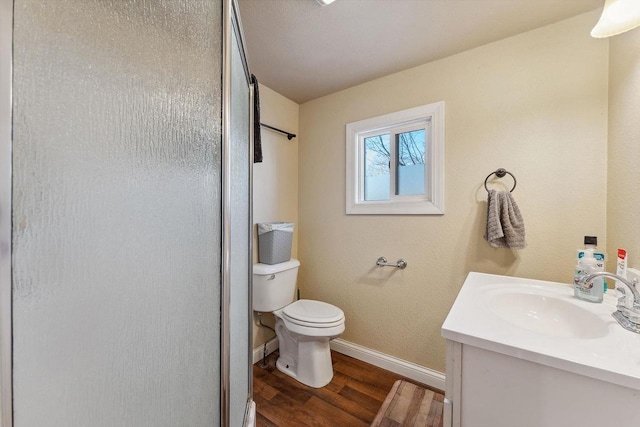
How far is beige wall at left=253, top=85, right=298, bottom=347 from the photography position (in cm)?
189

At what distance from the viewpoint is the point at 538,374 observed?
60cm

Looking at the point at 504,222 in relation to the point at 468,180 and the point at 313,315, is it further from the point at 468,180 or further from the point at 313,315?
the point at 313,315

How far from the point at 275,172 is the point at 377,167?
0.85 meters

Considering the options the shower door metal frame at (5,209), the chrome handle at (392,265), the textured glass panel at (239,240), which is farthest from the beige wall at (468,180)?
the shower door metal frame at (5,209)

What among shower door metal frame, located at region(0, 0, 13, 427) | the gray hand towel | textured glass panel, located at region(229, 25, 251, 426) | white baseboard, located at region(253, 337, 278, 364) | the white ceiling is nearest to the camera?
shower door metal frame, located at region(0, 0, 13, 427)

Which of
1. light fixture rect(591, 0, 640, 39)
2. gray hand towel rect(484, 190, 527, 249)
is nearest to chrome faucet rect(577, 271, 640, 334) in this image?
gray hand towel rect(484, 190, 527, 249)

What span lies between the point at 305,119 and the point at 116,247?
6.74ft

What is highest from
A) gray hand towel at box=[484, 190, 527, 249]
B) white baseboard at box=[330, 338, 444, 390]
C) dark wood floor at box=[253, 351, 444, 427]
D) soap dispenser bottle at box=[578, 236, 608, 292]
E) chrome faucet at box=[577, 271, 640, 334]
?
gray hand towel at box=[484, 190, 527, 249]

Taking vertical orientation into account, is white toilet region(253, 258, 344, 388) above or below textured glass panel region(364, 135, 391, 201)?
below

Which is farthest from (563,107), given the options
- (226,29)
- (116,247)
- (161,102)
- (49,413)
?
(49,413)

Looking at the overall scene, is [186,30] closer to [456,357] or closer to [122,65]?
[122,65]

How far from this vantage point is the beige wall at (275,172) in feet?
6.20

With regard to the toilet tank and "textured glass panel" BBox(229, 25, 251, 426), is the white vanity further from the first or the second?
the toilet tank

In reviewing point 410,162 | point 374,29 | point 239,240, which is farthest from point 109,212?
point 410,162
